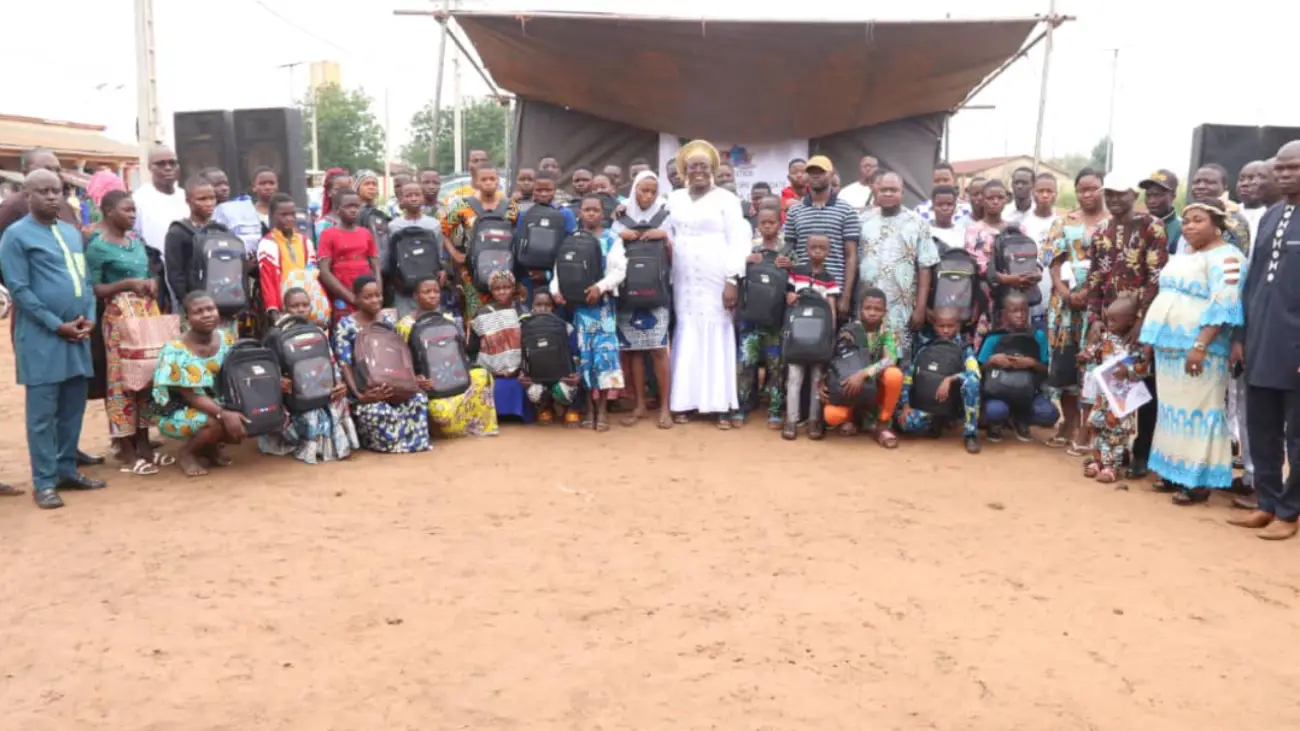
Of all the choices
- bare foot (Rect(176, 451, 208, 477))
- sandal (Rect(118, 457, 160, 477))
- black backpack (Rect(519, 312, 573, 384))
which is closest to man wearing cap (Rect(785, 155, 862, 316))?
black backpack (Rect(519, 312, 573, 384))

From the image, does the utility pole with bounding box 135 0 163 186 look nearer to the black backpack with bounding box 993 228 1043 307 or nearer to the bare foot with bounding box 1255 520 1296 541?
the black backpack with bounding box 993 228 1043 307

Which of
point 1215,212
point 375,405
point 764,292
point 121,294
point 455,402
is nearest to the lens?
point 1215,212

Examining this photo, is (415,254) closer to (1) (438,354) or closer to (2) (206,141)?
(1) (438,354)

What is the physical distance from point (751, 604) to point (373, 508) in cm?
222

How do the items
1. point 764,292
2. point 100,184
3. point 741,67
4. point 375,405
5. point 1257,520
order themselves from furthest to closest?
point 741,67 < point 764,292 < point 100,184 < point 375,405 < point 1257,520

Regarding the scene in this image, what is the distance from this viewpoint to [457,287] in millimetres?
7176

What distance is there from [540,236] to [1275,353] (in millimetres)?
4347

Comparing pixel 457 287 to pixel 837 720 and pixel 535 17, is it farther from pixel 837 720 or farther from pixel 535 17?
pixel 837 720

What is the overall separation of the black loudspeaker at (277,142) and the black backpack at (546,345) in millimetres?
2104

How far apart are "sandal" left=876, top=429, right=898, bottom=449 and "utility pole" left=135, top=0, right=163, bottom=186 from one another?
29.6 feet

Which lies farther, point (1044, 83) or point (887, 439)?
point (1044, 83)

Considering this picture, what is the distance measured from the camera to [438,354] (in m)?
6.43

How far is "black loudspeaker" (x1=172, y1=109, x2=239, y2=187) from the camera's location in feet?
25.1

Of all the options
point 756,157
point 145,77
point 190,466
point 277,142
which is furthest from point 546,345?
point 145,77
